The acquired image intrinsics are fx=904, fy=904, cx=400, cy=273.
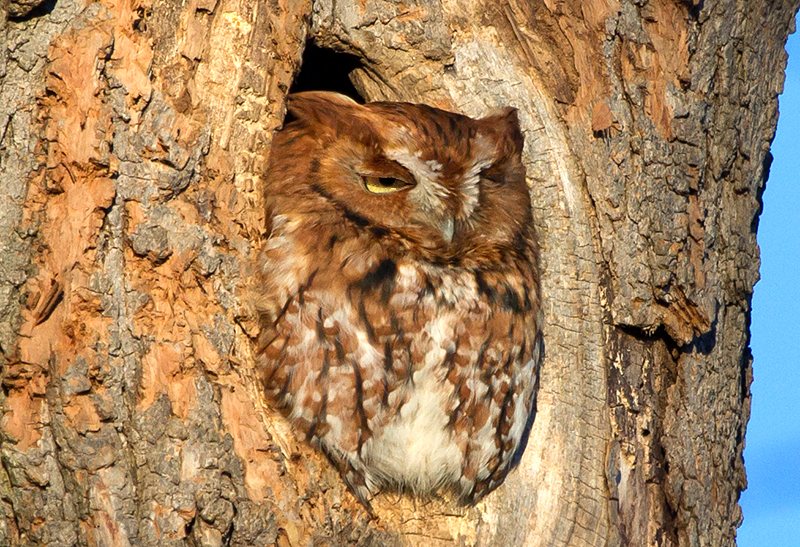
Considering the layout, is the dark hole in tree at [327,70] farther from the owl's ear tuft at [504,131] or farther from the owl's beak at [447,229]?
the owl's beak at [447,229]

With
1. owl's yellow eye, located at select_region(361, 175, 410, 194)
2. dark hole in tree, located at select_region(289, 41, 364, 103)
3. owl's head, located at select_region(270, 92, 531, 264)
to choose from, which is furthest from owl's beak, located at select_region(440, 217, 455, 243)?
dark hole in tree, located at select_region(289, 41, 364, 103)

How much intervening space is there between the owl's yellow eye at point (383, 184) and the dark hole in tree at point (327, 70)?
0.45 m

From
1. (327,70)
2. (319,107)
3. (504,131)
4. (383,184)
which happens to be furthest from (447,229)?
(327,70)

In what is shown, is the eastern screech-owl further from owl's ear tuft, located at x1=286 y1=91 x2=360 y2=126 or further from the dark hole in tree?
the dark hole in tree

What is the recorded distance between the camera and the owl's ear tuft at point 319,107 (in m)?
2.35

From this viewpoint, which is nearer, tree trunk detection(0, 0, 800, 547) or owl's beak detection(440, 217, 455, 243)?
tree trunk detection(0, 0, 800, 547)

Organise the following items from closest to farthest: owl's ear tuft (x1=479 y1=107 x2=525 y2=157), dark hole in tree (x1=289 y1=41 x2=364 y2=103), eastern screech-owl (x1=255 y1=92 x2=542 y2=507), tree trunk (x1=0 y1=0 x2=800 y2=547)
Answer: tree trunk (x1=0 y1=0 x2=800 y2=547)
eastern screech-owl (x1=255 y1=92 x2=542 y2=507)
owl's ear tuft (x1=479 y1=107 x2=525 y2=157)
dark hole in tree (x1=289 y1=41 x2=364 y2=103)

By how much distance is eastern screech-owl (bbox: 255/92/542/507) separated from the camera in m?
2.28

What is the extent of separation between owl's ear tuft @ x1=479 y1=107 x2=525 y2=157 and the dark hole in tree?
1.56ft

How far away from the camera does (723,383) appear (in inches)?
106

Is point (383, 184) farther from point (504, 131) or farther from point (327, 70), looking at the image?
point (327, 70)

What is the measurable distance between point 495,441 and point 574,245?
0.59 m

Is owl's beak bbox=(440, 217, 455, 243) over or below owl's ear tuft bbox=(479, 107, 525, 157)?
below

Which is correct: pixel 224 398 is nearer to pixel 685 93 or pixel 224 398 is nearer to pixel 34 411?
pixel 34 411
